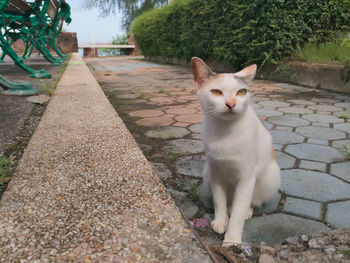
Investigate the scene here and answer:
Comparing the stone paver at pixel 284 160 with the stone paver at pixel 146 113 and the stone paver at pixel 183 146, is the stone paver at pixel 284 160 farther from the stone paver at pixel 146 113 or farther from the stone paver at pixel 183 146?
the stone paver at pixel 146 113

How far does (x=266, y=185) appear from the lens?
1.32 metres

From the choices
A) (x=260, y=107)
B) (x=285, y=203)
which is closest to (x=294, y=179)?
(x=285, y=203)

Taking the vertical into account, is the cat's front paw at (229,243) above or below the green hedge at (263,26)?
below

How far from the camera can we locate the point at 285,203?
1421 mm

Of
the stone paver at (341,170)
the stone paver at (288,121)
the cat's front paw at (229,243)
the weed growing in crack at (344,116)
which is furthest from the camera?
the weed growing in crack at (344,116)

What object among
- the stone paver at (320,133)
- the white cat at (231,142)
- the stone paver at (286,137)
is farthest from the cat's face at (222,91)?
the stone paver at (320,133)

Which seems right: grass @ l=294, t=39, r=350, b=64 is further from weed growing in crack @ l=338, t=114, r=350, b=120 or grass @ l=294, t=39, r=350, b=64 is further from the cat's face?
the cat's face

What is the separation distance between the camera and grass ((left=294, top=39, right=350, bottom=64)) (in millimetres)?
4441

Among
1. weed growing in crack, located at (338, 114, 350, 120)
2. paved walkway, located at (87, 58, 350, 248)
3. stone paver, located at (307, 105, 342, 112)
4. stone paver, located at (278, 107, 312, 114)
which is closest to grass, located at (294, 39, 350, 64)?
paved walkway, located at (87, 58, 350, 248)

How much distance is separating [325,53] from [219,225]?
4.48 metres

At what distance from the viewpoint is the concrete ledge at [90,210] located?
831mm

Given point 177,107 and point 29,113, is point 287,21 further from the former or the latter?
point 29,113

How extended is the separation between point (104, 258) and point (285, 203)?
37.9 inches

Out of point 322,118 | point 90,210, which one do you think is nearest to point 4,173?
point 90,210
